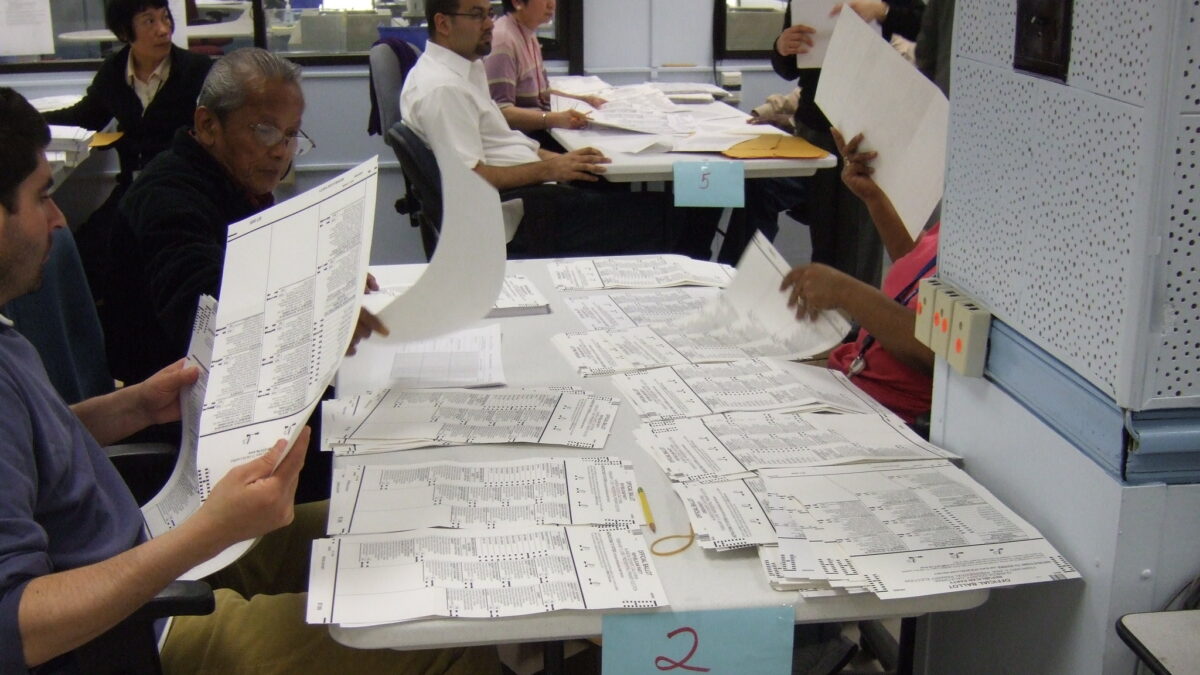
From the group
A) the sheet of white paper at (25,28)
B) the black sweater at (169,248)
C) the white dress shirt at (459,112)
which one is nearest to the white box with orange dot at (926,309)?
the black sweater at (169,248)

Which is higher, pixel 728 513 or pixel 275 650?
pixel 728 513

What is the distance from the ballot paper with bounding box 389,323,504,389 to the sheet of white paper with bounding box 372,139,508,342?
0.06m

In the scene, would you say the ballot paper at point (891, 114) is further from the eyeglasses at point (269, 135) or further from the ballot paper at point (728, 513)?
the eyeglasses at point (269, 135)

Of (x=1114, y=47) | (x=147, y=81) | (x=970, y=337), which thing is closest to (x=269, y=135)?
(x=970, y=337)

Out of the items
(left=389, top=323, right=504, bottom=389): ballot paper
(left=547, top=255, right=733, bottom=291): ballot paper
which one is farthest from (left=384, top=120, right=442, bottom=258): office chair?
(left=389, top=323, right=504, bottom=389): ballot paper

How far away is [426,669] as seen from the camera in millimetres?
1310

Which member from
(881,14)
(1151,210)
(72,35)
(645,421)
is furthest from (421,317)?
(72,35)

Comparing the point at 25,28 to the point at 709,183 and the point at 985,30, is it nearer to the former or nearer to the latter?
the point at 709,183

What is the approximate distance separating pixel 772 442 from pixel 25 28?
4.53 m

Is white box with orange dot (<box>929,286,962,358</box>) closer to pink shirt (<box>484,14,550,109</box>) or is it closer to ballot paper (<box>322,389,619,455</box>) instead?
ballot paper (<box>322,389,619,455</box>)

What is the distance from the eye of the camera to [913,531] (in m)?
1.15

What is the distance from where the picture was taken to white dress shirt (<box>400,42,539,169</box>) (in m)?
3.15

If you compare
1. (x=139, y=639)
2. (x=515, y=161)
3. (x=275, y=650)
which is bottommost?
(x=275, y=650)

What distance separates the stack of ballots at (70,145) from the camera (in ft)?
11.7
